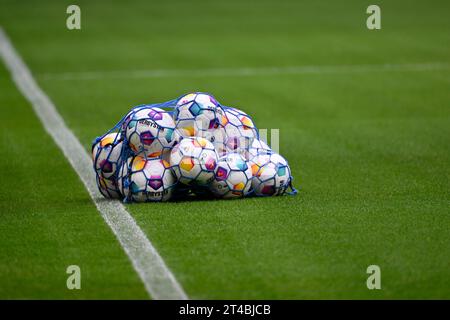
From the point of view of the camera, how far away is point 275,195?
423 inches

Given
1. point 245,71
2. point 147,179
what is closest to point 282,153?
point 147,179

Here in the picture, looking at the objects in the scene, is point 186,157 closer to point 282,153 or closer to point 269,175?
point 269,175

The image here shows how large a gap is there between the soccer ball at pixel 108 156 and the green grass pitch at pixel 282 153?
47 centimetres

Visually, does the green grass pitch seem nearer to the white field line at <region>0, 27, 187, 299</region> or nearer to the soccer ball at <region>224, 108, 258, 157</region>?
the white field line at <region>0, 27, 187, 299</region>

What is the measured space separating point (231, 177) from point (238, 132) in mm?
540

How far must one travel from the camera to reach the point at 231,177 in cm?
1033

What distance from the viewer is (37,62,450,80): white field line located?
2198 cm

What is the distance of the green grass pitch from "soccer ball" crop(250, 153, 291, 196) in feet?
0.47

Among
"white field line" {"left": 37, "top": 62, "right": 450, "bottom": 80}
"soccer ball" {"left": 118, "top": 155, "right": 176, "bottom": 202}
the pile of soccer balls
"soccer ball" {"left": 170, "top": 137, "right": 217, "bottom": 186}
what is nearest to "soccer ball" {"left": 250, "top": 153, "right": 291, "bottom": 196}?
the pile of soccer balls

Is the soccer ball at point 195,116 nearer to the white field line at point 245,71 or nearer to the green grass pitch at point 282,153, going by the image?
the green grass pitch at point 282,153

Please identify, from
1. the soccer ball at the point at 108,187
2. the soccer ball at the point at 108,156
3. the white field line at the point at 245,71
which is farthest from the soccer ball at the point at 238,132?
the white field line at the point at 245,71
